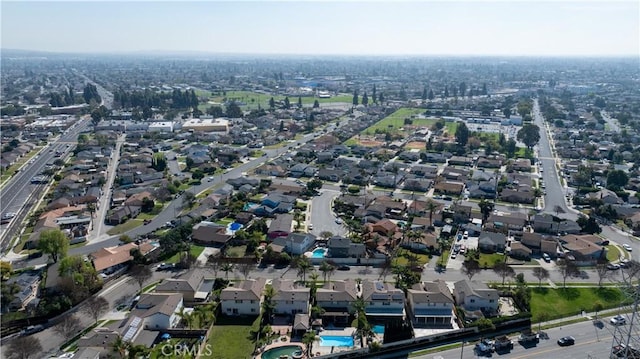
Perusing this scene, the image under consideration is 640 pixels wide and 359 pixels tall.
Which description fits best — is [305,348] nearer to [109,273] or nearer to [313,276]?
[313,276]

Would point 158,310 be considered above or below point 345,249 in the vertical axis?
above

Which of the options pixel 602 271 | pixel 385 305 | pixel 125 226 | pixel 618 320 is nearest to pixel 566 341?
pixel 618 320

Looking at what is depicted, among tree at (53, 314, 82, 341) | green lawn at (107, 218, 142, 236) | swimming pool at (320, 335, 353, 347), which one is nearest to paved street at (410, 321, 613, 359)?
swimming pool at (320, 335, 353, 347)

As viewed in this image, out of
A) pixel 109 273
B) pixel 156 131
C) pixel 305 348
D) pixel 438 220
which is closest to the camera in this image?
pixel 305 348

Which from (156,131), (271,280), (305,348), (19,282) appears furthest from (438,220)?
(156,131)

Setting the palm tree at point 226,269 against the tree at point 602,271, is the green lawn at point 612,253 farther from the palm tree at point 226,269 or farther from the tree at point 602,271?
the palm tree at point 226,269

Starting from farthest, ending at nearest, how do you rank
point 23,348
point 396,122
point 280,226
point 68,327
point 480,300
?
1. point 396,122
2. point 280,226
3. point 480,300
4. point 68,327
5. point 23,348

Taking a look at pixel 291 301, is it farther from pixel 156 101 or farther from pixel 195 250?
pixel 156 101
